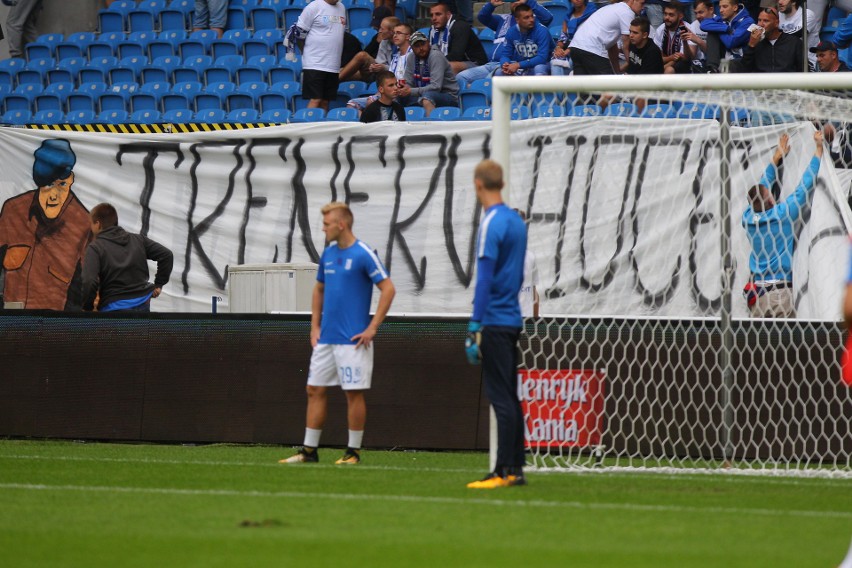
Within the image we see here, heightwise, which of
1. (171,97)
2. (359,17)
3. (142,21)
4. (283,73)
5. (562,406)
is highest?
(142,21)

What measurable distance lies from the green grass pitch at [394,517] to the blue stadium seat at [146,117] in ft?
29.4

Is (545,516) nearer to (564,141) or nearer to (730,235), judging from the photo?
(730,235)

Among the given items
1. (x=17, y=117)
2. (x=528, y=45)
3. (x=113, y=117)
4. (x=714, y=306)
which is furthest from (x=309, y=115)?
(x=714, y=306)

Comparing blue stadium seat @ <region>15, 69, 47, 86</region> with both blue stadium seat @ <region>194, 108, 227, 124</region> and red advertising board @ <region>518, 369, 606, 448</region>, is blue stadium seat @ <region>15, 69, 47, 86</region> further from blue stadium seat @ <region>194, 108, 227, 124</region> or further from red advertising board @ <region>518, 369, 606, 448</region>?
red advertising board @ <region>518, 369, 606, 448</region>

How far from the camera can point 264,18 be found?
69.1 feet

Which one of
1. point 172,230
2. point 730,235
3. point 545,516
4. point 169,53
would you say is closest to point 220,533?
point 545,516

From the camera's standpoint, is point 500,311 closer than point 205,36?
Yes

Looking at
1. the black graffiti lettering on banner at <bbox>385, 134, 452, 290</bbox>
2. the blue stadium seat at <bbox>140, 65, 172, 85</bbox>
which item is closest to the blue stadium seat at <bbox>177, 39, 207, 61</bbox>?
the blue stadium seat at <bbox>140, 65, 172, 85</bbox>

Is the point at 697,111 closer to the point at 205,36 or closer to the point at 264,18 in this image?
the point at 264,18

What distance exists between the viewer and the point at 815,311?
11477mm

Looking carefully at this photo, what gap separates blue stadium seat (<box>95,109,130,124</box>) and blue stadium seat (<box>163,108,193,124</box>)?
0.66m

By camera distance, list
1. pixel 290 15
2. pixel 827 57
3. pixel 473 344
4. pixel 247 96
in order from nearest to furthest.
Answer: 1. pixel 473 344
2. pixel 827 57
3. pixel 247 96
4. pixel 290 15

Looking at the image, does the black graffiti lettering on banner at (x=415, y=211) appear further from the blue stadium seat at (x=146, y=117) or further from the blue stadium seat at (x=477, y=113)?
the blue stadium seat at (x=146, y=117)

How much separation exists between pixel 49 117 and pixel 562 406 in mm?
11654
